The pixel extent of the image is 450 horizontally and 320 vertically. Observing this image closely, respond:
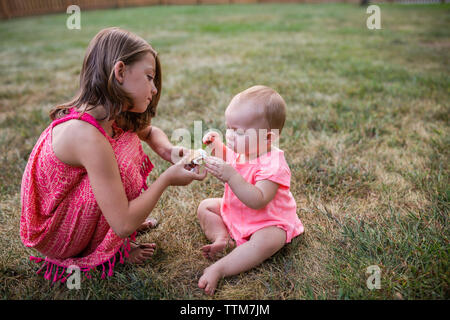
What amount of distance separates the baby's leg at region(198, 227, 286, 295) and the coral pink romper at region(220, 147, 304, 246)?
0.14ft

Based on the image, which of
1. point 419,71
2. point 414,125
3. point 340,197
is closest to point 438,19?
point 419,71

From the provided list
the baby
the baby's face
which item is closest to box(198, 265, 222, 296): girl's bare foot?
the baby

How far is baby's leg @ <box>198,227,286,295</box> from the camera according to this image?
1369mm

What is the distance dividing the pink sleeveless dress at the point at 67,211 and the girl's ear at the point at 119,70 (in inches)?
7.3

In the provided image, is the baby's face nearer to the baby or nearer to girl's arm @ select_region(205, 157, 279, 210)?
the baby

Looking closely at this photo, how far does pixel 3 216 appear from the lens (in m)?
1.84

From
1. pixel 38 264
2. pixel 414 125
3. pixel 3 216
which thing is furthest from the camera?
pixel 414 125

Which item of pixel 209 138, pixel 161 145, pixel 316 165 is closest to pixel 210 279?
pixel 209 138

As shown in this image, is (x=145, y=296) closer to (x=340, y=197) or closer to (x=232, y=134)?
(x=232, y=134)

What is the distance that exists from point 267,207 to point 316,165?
85 centimetres

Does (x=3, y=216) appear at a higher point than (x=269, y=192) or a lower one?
lower

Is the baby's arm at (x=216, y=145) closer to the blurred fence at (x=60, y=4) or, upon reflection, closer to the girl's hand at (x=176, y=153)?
the girl's hand at (x=176, y=153)
